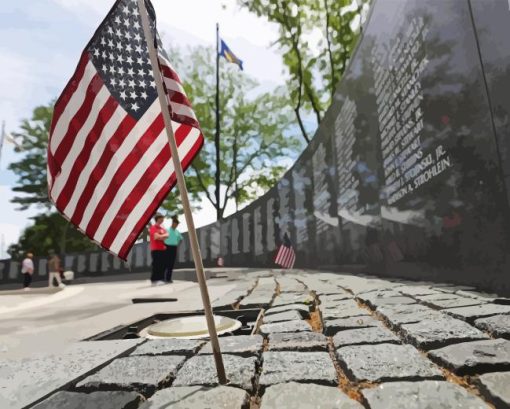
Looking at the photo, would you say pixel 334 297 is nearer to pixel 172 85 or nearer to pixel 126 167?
pixel 126 167

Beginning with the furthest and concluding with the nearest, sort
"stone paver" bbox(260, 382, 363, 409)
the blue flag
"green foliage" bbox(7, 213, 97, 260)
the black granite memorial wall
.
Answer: "green foliage" bbox(7, 213, 97, 260)
the blue flag
the black granite memorial wall
"stone paver" bbox(260, 382, 363, 409)

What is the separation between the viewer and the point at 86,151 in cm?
249

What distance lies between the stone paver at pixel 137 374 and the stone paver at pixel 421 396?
89 cm

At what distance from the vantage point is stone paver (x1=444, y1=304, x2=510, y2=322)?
269 cm

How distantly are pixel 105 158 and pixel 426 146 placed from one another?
385 centimetres

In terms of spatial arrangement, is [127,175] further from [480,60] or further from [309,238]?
[309,238]

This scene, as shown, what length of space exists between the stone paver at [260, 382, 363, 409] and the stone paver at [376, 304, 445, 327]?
118cm

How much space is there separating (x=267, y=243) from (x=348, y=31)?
10448 mm

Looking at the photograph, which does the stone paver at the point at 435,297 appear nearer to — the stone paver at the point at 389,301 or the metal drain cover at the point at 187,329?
the stone paver at the point at 389,301

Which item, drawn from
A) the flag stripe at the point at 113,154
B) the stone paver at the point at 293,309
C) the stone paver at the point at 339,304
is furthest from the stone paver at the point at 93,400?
the stone paver at the point at 339,304

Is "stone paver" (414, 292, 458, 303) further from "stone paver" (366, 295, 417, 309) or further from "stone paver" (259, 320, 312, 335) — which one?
"stone paver" (259, 320, 312, 335)

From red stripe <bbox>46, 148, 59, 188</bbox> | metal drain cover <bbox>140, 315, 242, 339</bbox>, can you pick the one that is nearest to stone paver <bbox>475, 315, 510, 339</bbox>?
metal drain cover <bbox>140, 315, 242, 339</bbox>

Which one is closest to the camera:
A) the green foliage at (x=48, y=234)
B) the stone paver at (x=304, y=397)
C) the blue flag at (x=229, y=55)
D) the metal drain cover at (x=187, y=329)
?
the stone paver at (x=304, y=397)

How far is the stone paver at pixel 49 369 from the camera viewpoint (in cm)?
180
